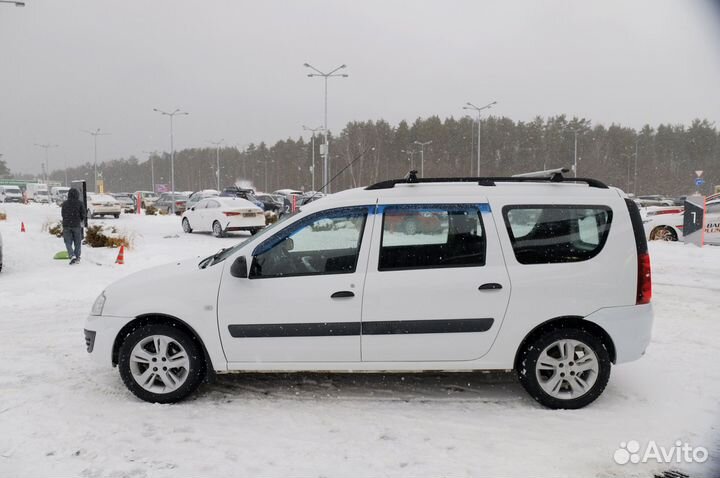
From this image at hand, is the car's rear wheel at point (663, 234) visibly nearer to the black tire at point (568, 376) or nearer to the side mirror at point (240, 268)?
the black tire at point (568, 376)

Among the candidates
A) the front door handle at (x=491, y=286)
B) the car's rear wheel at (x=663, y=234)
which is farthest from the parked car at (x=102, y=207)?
the front door handle at (x=491, y=286)

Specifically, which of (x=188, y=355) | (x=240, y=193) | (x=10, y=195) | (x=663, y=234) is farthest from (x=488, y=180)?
(x=10, y=195)

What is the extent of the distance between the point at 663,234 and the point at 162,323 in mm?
16565

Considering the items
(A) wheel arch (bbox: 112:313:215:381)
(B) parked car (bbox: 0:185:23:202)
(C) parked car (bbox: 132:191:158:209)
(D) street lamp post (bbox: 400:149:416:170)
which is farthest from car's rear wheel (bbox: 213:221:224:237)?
(D) street lamp post (bbox: 400:149:416:170)

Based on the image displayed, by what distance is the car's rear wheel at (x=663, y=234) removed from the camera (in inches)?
653

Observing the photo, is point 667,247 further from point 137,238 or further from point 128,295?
point 137,238

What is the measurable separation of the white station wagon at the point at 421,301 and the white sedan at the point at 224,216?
15.8m

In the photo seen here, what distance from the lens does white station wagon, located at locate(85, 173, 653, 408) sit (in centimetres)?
424

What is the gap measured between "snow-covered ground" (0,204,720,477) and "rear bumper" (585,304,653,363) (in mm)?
479

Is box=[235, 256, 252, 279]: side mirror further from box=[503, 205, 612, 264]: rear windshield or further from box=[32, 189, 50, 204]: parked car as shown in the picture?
box=[32, 189, 50, 204]: parked car

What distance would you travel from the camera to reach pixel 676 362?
5.47 m

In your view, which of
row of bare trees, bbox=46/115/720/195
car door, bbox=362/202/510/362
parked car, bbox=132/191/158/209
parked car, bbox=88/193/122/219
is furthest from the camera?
row of bare trees, bbox=46/115/720/195

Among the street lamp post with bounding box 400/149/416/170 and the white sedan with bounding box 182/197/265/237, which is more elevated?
the street lamp post with bounding box 400/149/416/170

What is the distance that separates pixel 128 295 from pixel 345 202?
196cm
